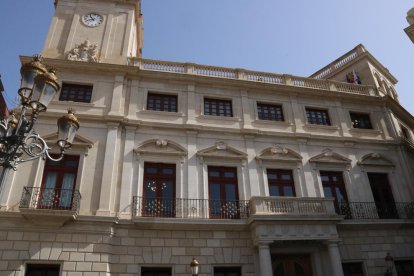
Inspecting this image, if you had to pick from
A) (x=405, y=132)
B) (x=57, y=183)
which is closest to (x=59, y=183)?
(x=57, y=183)

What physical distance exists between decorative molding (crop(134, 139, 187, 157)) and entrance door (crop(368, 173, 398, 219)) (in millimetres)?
9092

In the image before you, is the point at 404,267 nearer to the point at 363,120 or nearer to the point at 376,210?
the point at 376,210

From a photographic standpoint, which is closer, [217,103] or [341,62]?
[217,103]

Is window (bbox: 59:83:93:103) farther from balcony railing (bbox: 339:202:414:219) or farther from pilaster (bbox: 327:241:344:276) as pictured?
balcony railing (bbox: 339:202:414:219)

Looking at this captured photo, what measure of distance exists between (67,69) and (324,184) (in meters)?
12.7

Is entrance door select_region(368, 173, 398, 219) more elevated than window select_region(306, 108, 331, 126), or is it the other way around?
window select_region(306, 108, 331, 126)

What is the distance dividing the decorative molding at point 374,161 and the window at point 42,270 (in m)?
13.5

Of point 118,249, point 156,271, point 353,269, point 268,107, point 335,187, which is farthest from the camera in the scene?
point 268,107

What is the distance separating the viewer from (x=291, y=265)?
502 inches

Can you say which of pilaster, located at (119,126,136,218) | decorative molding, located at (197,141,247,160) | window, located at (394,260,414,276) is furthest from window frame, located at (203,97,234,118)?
A: window, located at (394,260,414,276)

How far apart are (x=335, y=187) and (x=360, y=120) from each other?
474 centimetres

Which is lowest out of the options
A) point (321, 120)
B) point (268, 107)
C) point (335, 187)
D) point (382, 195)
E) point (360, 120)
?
point (382, 195)

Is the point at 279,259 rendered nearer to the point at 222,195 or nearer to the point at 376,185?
the point at 222,195

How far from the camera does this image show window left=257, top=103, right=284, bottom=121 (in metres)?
16.2
